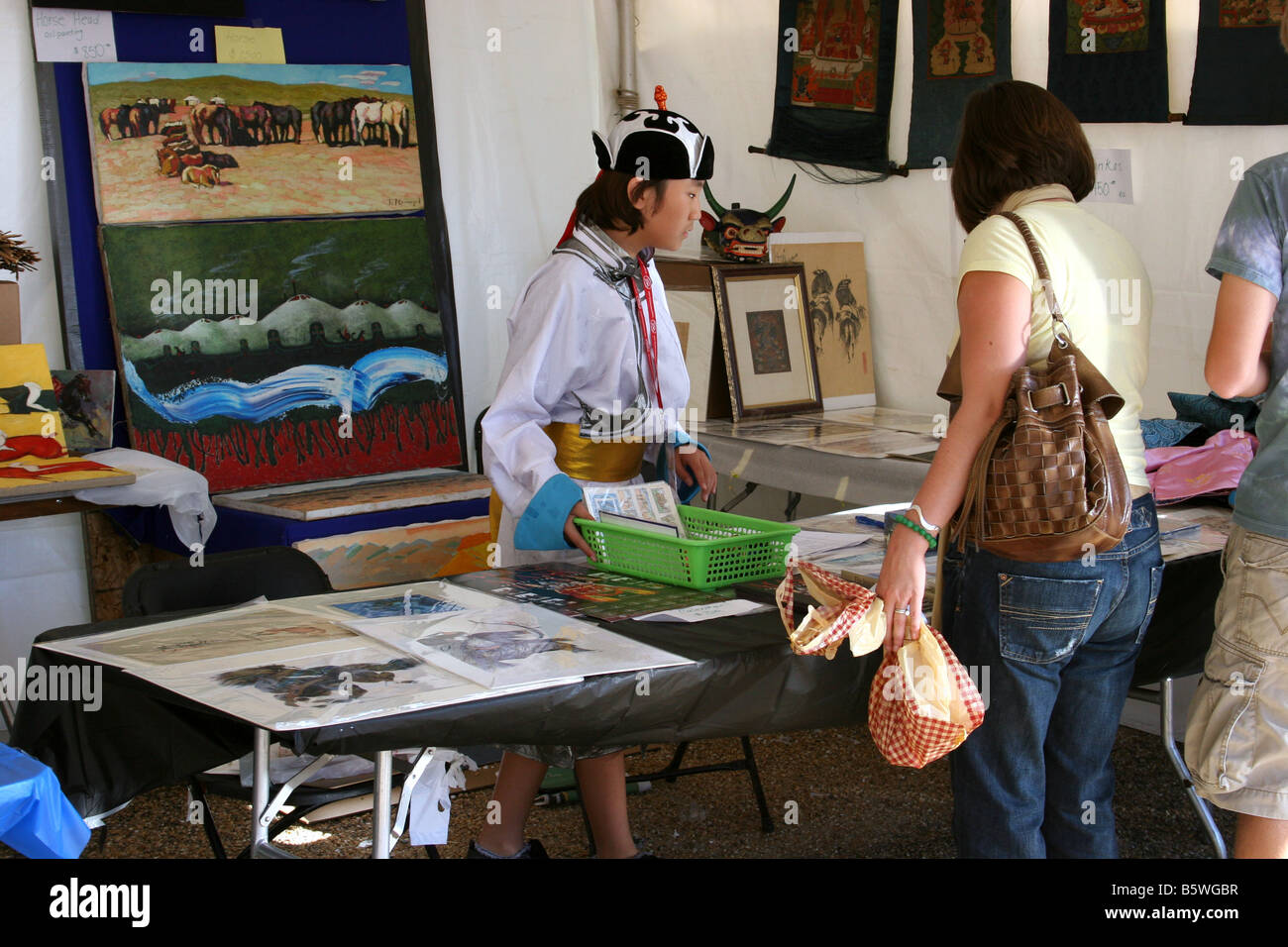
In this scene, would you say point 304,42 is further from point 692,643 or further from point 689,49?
point 692,643

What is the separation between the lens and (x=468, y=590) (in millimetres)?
2432

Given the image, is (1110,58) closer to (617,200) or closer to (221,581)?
(617,200)

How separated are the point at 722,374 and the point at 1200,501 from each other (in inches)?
74.8

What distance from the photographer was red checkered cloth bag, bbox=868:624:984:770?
1.87m

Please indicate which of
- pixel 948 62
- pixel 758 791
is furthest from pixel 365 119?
pixel 758 791

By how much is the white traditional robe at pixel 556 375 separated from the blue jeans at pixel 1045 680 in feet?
3.02

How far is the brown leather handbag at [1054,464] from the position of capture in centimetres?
183

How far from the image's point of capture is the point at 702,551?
239 centimetres

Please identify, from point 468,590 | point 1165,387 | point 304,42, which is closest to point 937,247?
point 1165,387

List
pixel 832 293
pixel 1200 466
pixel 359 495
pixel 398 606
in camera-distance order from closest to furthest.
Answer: pixel 398 606 → pixel 1200 466 → pixel 359 495 → pixel 832 293

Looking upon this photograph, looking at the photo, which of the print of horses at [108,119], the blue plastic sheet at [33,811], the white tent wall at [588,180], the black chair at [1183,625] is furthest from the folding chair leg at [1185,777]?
the print of horses at [108,119]

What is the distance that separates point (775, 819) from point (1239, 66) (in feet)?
7.79

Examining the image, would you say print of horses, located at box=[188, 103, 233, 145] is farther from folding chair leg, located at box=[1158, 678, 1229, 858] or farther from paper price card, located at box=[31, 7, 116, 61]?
folding chair leg, located at box=[1158, 678, 1229, 858]

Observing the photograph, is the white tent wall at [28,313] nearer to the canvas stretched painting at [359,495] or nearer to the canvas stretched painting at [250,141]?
the canvas stretched painting at [250,141]
